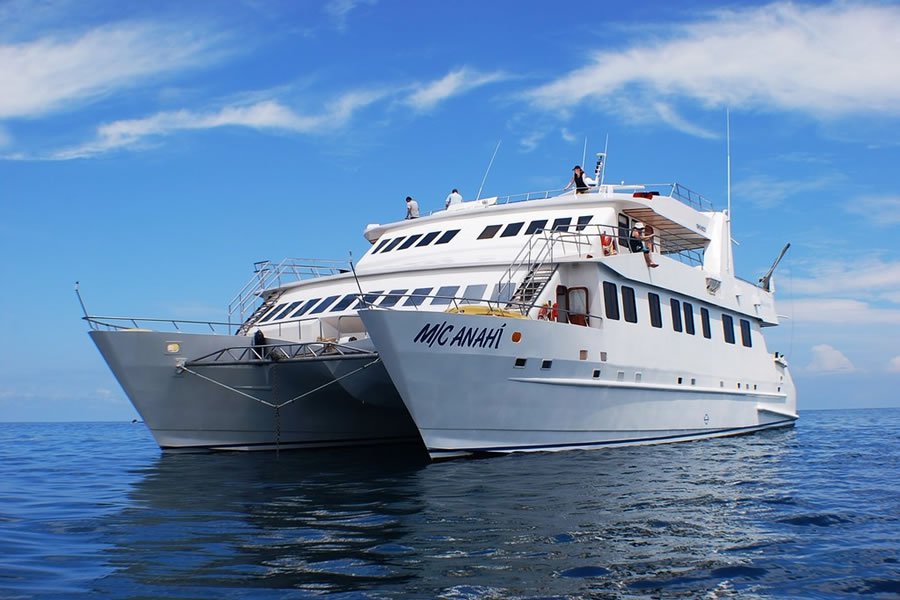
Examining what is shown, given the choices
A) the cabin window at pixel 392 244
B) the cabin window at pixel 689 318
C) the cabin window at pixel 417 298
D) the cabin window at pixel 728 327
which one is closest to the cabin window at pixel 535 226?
the cabin window at pixel 417 298

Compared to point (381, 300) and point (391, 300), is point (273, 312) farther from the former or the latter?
point (381, 300)

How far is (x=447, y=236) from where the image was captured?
20344 mm

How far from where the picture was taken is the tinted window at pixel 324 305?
18141mm

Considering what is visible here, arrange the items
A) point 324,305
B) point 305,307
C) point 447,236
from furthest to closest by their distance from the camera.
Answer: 1. point 447,236
2. point 305,307
3. point 324,305

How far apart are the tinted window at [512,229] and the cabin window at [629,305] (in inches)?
123

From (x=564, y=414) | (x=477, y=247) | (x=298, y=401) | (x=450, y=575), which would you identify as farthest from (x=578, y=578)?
(x=477, y=247)

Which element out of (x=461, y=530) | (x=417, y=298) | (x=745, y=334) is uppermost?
(x=417, y=298)

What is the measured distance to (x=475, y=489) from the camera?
38.0ft

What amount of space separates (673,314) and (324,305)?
8005 millimetres

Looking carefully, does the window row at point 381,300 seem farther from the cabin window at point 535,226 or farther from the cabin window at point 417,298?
the cabin window at point 535,226

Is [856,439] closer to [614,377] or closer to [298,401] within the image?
[614,377]

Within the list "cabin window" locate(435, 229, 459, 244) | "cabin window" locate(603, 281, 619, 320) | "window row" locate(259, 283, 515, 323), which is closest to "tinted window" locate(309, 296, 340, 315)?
"window row" locate(259, 283, 515, 323)

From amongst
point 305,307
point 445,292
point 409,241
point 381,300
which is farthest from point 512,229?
point 305,307

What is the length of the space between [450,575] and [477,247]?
41.4 feet
